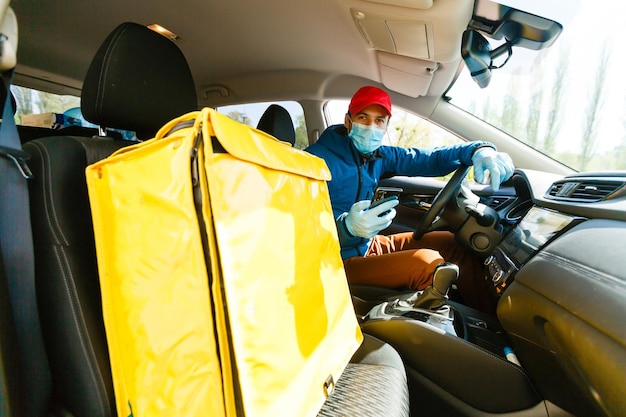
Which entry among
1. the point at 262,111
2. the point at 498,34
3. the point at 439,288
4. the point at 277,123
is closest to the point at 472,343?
the point at 439,288

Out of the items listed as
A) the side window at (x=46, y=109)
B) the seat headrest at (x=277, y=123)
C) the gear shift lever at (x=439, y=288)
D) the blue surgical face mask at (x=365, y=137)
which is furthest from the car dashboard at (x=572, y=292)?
the side window at (x=46, y=109)

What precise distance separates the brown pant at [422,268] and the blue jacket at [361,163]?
134mm

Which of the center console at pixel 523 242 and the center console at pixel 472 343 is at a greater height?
the center console at pixel 523 242

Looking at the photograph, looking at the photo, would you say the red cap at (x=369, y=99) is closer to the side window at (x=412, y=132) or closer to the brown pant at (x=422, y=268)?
the side window at (x=412, y=132)

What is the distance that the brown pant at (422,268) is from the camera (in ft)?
4.46

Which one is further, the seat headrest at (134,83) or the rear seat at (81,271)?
the seat headrest at (134,83)

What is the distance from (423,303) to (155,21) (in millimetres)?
1917

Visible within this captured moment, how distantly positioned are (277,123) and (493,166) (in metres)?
1.18

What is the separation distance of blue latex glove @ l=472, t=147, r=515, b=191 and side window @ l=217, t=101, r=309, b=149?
1.43 m

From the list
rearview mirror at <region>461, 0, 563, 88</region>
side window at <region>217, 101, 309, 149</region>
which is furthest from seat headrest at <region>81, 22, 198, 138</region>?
side window at <region>217, 101, 309, 149</region>

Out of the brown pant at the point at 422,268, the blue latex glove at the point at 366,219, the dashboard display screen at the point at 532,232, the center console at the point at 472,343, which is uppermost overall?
the dashboard display screen at the point at 532,232

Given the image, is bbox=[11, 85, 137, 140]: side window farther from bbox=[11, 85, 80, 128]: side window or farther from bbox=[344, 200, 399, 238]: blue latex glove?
bbox=[344, 200, 399, 238]: blue latex glove

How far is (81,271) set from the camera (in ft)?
2.30

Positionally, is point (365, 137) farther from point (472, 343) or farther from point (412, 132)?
point (472, 343)
